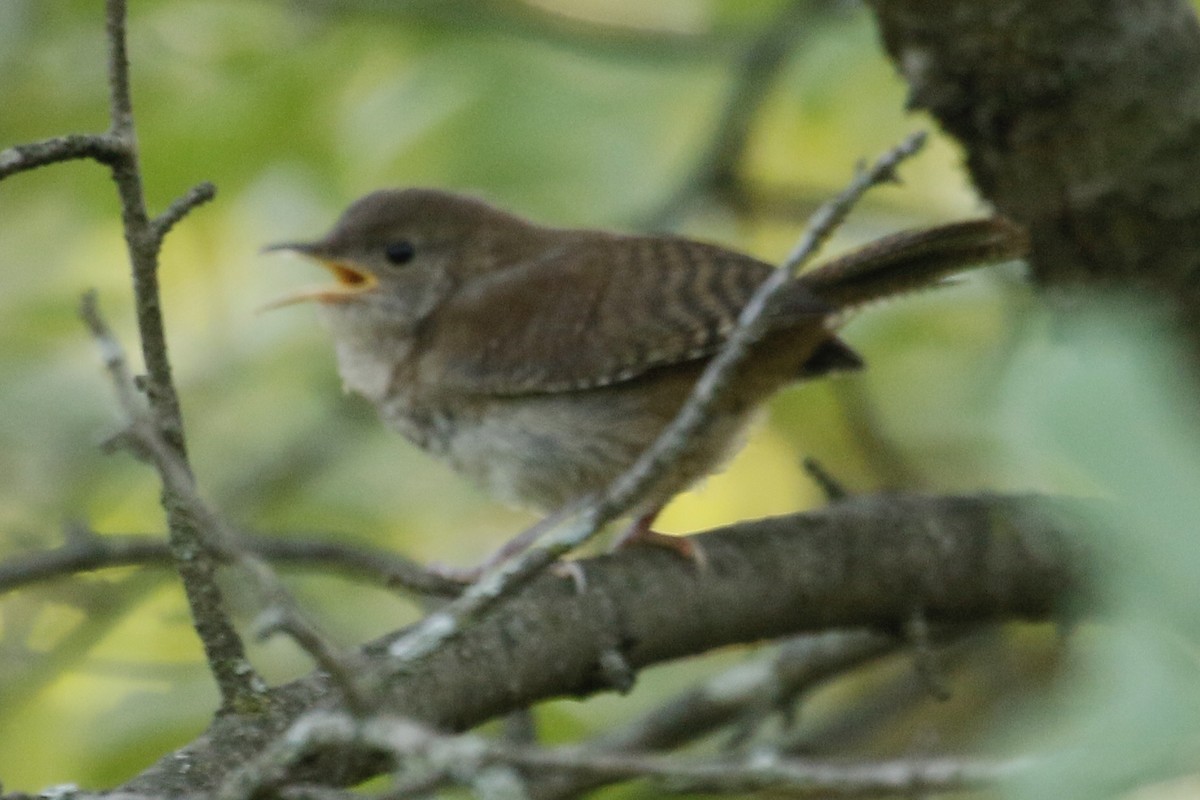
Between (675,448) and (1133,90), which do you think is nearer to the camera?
(675,448)

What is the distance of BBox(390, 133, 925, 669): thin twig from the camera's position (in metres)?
1.76

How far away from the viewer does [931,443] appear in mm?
5082

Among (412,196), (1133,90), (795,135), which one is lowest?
(1133,90)

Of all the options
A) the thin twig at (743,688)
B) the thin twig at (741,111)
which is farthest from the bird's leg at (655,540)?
the thin twig at (741,111)

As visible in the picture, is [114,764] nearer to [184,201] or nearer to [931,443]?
[184,201]

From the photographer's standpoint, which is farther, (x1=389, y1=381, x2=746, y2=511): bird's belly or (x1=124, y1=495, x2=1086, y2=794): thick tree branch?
(x1=389, y1=381, x2=746, y2=511): bird's belly

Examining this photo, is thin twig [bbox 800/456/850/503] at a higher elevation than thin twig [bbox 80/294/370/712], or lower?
higher

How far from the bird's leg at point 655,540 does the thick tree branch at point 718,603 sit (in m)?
0.03

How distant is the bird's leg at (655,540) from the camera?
3154mm

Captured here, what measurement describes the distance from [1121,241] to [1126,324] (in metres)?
2.51

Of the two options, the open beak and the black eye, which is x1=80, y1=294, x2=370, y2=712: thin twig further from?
the black eye

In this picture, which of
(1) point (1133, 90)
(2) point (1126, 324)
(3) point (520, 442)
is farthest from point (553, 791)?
(2) point (1126, 324)

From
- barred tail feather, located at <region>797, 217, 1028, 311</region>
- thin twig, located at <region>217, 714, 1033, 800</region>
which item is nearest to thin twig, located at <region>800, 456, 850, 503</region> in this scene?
barred tail feather, located at <region>797, 217, 1028, 311</region>

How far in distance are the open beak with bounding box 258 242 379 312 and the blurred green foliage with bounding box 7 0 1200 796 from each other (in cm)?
21
